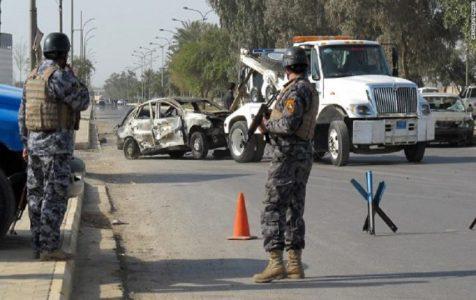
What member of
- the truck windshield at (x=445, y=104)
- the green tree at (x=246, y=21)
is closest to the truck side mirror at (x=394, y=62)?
the truck windshield at (x=445, y=104)

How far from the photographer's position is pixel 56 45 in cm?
788

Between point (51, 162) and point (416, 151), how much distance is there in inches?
563

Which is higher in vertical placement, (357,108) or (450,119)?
(357,108)

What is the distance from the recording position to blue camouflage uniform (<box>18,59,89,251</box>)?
7.76m

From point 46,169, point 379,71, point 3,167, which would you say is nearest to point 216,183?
point 379,71

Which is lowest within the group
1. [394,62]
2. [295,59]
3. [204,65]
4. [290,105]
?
[290,105]

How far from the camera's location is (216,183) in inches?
657

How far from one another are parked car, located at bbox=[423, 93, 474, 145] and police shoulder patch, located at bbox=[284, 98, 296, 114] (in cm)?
2025

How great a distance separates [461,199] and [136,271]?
6774mm

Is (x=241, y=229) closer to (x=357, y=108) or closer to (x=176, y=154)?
(x=357, y=108)

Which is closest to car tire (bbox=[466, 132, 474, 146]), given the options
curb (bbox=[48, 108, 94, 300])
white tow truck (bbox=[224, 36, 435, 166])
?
white tow truck (bbox=[224, 36, 435, 166])

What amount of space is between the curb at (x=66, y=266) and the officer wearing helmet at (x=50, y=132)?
11.9 inches

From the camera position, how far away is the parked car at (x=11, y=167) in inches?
330

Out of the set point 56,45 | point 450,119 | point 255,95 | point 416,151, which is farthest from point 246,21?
point 56,45
